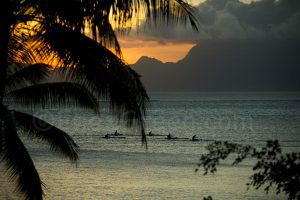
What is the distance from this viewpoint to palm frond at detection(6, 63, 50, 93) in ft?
30.5

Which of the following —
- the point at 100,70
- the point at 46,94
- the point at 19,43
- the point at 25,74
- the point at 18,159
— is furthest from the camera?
the point at 25,74

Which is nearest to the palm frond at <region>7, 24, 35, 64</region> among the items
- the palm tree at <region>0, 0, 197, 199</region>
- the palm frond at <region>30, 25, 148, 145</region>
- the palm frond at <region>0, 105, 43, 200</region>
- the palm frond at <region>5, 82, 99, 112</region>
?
the palm tree at <region>0, 0, 197, 199</region>

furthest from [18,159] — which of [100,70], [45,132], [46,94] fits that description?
[100,70]

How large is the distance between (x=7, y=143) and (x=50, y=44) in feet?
5.20

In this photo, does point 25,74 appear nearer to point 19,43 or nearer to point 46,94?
point 46,94

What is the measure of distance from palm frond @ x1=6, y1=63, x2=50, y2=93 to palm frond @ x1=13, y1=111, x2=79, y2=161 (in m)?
0.71

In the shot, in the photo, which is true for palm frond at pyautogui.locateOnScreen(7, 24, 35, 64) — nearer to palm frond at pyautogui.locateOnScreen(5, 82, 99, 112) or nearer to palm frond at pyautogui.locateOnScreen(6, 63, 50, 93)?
palm frond at pyautogui.locateOnScreen(6, 63, 50, 93)

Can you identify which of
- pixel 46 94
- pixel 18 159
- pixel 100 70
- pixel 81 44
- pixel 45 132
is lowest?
pixel 18 159

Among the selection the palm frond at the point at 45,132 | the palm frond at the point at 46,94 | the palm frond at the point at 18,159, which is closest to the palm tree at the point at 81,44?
the palm frond at the point at 18,159

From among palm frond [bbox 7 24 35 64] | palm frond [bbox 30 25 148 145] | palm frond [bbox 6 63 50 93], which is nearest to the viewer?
palm frond [bbox 30 25 148 145]

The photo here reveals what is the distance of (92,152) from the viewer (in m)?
46.6

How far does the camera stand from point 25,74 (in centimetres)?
948

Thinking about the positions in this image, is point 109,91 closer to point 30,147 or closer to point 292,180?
point 292,180

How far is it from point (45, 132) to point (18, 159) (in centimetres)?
121
